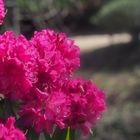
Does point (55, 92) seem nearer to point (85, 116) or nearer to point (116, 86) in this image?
point (85, 116)

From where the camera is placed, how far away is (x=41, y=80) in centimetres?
198

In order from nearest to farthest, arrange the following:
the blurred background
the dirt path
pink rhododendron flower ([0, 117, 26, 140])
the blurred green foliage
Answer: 1. pink rhododendron flower ([0, 117, 26, 140])
2. the blurred background
3. the blurred green foliage
4. the dirt path

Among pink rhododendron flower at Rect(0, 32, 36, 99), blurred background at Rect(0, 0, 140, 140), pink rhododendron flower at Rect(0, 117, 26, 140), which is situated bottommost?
pink rhododendron flower at Rect(0, 117, 26, 140)

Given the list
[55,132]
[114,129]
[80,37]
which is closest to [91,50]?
[80,37]

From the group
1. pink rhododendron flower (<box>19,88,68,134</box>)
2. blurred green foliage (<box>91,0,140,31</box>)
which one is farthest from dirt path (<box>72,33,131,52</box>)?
pink rhododendron flower (<box>19,88,68,134</box>)

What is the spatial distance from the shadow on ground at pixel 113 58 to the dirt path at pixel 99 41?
0.44 meters

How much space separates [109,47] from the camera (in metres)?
15.4

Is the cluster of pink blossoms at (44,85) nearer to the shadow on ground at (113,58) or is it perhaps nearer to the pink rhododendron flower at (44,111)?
the pink rhododendron flower at (44,111)

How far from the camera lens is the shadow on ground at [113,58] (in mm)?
13031

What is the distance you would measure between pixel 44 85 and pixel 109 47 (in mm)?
13423

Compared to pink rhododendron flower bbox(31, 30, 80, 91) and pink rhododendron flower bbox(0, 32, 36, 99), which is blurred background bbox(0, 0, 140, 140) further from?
pink rhododendron flower bbox(0, 32, 36, 99)

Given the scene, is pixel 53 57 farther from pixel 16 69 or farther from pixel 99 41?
pixel 99 41

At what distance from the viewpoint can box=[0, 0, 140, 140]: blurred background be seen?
612cm

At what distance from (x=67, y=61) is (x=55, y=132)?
26cm
